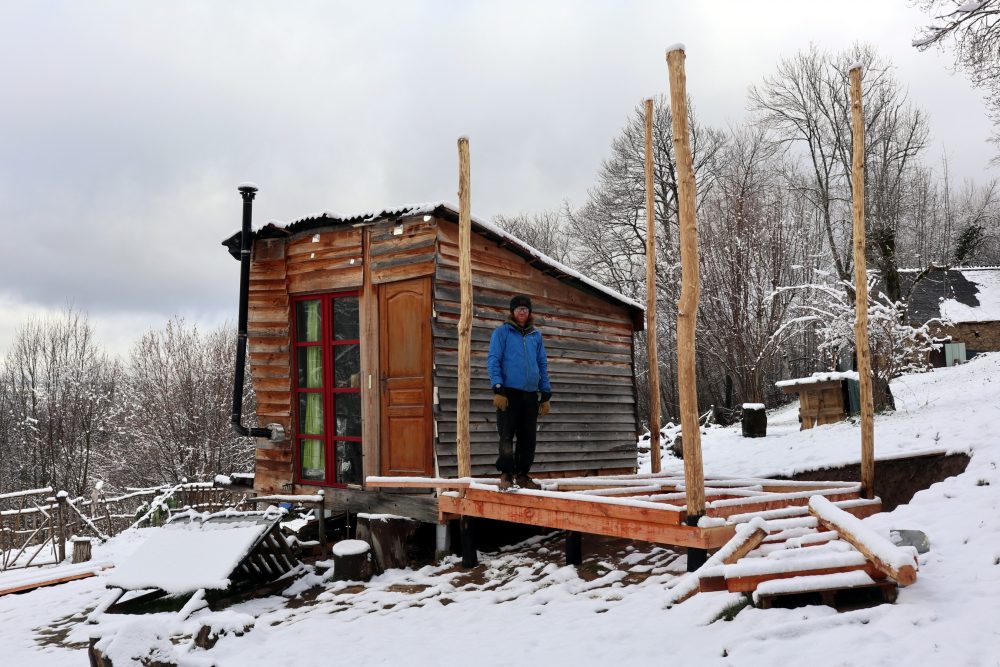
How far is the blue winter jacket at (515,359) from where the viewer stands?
6.36 metres

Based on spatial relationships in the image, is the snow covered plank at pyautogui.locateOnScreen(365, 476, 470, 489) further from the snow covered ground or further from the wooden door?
the snow covered ground

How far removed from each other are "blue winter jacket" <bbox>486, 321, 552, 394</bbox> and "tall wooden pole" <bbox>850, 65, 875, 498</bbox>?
2.80 meters

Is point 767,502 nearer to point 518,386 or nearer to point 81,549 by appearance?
point 518,386

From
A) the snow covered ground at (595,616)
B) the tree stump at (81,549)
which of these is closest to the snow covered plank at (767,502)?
the snow covered ground at (595,616)

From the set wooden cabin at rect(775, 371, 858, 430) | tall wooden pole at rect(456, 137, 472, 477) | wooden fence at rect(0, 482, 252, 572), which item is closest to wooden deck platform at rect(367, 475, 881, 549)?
tall wooden pole at rect(456, 137, 472, 477)

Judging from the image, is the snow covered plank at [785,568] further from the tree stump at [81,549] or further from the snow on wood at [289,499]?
the tree stump at [81,549]

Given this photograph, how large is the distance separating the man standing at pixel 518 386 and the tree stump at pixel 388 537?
58.2 inches

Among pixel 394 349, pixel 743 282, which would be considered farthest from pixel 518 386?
pixel 743 282

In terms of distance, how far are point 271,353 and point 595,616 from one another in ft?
18.6

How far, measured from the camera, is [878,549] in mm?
3713

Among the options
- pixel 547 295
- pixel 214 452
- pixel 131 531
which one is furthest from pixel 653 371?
pixel 214 452

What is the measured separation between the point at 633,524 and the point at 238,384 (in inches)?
220

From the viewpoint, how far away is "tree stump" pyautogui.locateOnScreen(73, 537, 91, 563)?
35.9 ft

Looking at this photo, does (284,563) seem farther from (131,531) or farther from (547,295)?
(131,531)
